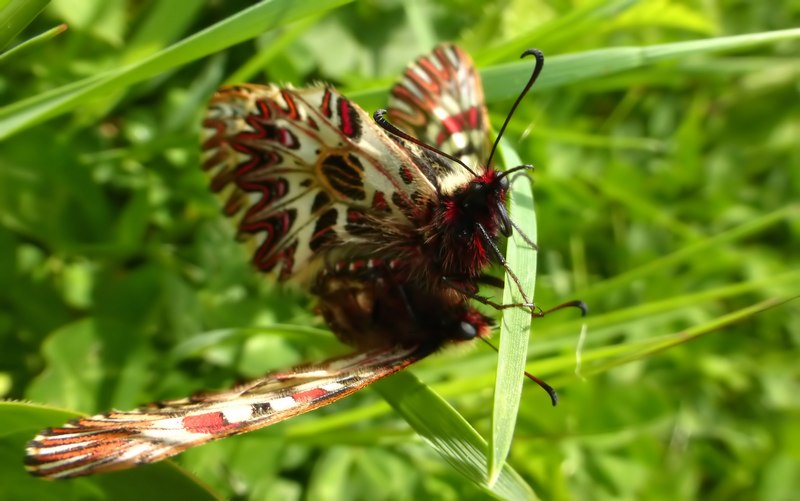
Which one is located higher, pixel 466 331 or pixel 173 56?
pixel 173 56

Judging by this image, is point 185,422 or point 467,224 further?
point 467,224

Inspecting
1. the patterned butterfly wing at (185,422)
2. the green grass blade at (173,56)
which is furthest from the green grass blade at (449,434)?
the green grass blade at (173,56)

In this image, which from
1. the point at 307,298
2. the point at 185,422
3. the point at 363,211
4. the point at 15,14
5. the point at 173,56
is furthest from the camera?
the point at 307,298

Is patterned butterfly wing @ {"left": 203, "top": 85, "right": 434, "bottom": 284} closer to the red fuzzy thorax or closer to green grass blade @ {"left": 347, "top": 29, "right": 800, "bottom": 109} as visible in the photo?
the red fuzzy thorax

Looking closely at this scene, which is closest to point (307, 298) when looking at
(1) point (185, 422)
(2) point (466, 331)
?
(2) point (466, 331)

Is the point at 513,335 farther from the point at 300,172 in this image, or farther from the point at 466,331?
the point at 300,172

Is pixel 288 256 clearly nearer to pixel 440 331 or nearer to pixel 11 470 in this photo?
pixel 440 331

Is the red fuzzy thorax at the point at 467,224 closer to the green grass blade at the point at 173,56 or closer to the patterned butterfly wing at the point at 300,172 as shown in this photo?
the patterned butterfly wing at the point at 300,172
